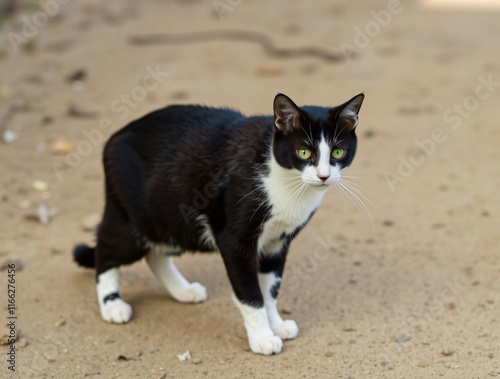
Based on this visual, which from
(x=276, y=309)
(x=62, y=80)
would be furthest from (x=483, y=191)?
(x=62, y=80)

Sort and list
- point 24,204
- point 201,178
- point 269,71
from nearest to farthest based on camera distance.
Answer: point 201,178, point 24,204, point 269,71

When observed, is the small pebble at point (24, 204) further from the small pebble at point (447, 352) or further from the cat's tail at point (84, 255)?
the small pebble at point (447, 352)

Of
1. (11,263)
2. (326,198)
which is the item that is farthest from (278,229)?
(326,198)

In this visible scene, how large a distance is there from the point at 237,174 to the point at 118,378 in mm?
1037

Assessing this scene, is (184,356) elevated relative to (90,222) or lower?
elevated

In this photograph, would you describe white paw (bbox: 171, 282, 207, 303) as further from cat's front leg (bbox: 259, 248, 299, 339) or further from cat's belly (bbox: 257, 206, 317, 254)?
cat's belly (bbox: 257, 206, 317, 254)

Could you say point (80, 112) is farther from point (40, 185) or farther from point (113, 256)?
point (113, 256)

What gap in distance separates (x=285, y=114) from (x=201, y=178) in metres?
0.57

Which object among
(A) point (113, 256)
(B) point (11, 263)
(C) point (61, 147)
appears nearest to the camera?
(A) point (113, 256)

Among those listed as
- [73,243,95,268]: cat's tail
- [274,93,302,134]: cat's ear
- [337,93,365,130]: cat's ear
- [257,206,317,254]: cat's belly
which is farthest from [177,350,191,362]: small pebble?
[337,93,365,130]: cat's ear

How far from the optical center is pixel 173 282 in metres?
4.21

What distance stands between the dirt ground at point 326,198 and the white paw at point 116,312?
58 mm

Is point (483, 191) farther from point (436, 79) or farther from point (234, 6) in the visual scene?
point (234, 6)

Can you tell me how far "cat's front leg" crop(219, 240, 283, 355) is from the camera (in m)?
3.63
